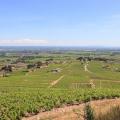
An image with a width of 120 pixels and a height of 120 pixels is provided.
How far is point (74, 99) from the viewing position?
1203 inches

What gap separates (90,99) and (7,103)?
7994mm

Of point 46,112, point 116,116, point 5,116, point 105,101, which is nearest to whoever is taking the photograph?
point 116,116

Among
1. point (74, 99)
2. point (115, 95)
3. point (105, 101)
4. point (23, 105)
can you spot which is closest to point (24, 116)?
point (23, 105)

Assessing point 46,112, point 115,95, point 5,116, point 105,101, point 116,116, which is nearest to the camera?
point 116,116

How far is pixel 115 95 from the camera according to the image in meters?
32.9

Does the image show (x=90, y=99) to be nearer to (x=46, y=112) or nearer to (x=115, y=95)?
(x=115, y=95)

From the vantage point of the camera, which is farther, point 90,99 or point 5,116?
point 90,99

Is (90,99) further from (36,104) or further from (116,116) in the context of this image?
(116,116)

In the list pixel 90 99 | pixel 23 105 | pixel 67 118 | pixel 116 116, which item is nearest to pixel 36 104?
pixel 23 105

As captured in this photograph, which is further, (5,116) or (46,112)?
(46,112)

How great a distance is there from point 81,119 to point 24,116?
4.54 metres

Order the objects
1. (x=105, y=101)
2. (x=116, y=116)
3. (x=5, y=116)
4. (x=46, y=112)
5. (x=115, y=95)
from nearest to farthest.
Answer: (x=116, y=116) → (x=5, y=116) → (x=46, y=112) → (x=105, y=101) → (x=115, y=95)

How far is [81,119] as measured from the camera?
1036 inches

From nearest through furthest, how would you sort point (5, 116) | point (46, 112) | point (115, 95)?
point (5, 116) < point (46, 112) < point (115, 95)
